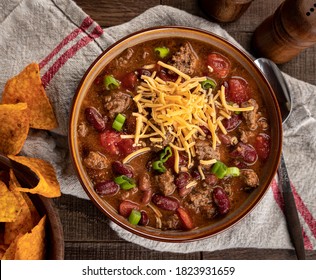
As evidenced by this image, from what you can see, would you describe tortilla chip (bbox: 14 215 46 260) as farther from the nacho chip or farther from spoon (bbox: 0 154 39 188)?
spoon (bbox: 0 154 39 188)

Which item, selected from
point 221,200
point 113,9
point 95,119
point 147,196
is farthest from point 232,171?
point 113,9

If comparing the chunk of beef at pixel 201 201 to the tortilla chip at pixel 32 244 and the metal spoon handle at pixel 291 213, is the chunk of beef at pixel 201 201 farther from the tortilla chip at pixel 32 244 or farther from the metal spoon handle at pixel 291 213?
the tortilla chip at pixel 32 244

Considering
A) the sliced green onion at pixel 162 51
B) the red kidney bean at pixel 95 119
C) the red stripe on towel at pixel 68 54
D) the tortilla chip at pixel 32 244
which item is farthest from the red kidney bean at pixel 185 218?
the red stripe on towel at pixel 68 54

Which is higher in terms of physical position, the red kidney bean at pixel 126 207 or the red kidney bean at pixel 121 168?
the red kidney bean at pixel 121 168

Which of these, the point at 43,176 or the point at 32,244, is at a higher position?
the point at 43,176

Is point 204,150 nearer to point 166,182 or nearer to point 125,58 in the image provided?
point 166,182

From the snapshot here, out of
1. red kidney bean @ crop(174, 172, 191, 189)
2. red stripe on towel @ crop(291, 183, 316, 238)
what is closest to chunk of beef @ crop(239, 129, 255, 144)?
red kidney bean @ crop(174, 172, 191, 189)
